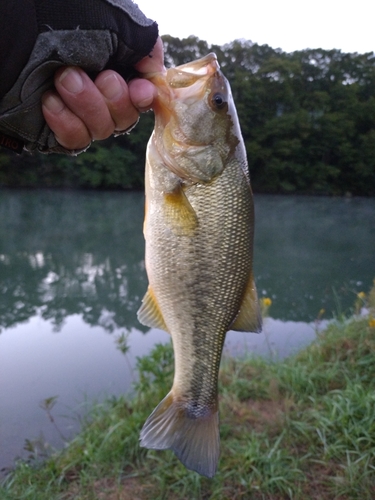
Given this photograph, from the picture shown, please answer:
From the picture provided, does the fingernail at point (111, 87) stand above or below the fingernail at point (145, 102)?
above

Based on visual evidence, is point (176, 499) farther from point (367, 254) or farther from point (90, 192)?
point (90, 192)

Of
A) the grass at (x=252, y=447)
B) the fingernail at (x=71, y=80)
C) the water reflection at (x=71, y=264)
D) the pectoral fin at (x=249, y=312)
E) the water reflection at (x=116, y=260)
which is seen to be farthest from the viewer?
the water reflection at (x=116, y=260)

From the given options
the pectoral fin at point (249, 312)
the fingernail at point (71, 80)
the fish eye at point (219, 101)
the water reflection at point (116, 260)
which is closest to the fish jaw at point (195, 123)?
the fish eye at point (219, 101)

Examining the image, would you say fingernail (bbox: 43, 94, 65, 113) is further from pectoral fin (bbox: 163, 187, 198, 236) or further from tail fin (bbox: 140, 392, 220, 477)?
tail fin (bbox: 140, 392, 220, 477)

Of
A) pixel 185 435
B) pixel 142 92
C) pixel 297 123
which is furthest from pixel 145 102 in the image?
pixel 297 123

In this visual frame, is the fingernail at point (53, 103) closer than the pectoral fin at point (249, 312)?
Yes

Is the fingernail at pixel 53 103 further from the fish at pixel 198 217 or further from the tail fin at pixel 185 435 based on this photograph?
the tail fin at pixel 185 435
